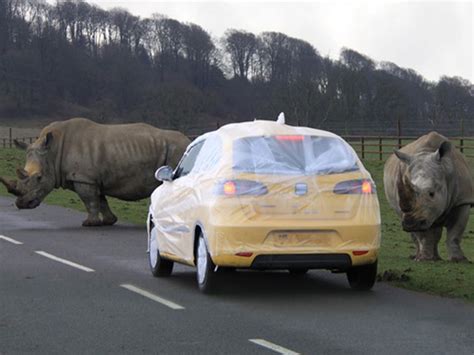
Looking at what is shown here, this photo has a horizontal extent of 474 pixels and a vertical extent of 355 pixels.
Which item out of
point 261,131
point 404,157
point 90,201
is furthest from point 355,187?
point 90,201

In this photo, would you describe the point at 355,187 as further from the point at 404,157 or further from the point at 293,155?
the point at 404,157

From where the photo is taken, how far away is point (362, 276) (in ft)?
37.9

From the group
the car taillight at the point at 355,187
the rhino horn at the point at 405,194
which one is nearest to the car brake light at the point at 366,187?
the car taillight at the point at 355,187

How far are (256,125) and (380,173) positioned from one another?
99.3 feet

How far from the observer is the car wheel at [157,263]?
1305 cm

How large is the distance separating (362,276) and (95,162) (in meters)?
11.7

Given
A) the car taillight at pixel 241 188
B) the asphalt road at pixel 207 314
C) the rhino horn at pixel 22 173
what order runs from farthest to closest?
the rhino horn at pixel 22 173 → the car taillight at pixel 241 188 → the asphalt road at pixel 207 314

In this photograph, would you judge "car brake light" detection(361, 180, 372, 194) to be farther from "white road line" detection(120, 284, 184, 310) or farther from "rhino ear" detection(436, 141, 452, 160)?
"rhino ear" detection(436, 141, 452, 160)

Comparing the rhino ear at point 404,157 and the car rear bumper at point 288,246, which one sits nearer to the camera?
the car rear bumper at point 288,246

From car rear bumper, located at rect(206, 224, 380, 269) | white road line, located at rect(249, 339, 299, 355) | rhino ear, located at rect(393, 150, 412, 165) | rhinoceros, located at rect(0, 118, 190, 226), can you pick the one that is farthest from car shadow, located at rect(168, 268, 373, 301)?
rhinoceros, located at rect(0, 118, 190, 226)

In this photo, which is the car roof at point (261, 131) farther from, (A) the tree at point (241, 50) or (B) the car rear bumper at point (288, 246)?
(A) the tree at point (241, 50)

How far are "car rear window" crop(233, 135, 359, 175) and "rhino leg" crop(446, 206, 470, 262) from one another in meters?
4.33

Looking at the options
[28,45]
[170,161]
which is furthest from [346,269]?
[28,45]

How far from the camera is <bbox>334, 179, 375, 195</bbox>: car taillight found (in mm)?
10945
